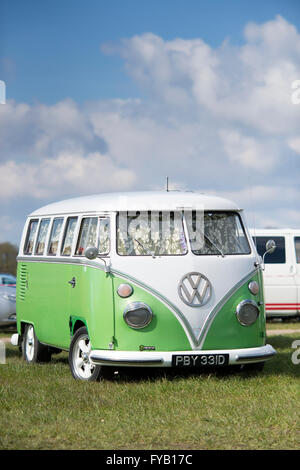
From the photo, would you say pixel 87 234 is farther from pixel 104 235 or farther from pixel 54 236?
pixel 54 236

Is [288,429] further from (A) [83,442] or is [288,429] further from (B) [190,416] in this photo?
(A) [83,442]

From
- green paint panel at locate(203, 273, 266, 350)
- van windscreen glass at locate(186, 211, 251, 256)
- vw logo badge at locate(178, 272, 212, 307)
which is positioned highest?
van windscreen glass at locate(186, 211, 251, 256)

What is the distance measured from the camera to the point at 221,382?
978cm

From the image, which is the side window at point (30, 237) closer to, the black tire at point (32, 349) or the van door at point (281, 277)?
the black tire at point (32, 349)

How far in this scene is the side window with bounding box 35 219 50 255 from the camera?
41.7ft

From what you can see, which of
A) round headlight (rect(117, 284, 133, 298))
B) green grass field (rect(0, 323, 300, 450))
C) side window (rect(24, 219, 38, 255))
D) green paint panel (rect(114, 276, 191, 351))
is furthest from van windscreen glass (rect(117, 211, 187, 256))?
side window (rect(24, 219, 38, 255))

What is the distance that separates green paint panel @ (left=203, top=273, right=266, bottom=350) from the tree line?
4093 centimetres

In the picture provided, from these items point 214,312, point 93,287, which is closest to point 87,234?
point 93,287

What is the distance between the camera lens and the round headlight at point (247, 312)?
401 inches

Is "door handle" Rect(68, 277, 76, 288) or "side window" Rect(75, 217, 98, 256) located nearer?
"side window" Rect(75, 217, 98, 256)

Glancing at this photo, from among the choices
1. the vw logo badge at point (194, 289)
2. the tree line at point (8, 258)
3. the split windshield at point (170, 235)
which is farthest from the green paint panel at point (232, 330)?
the tree line at point (8, 258)

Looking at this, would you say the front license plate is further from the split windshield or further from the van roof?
the van roof

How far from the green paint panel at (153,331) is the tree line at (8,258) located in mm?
40986
